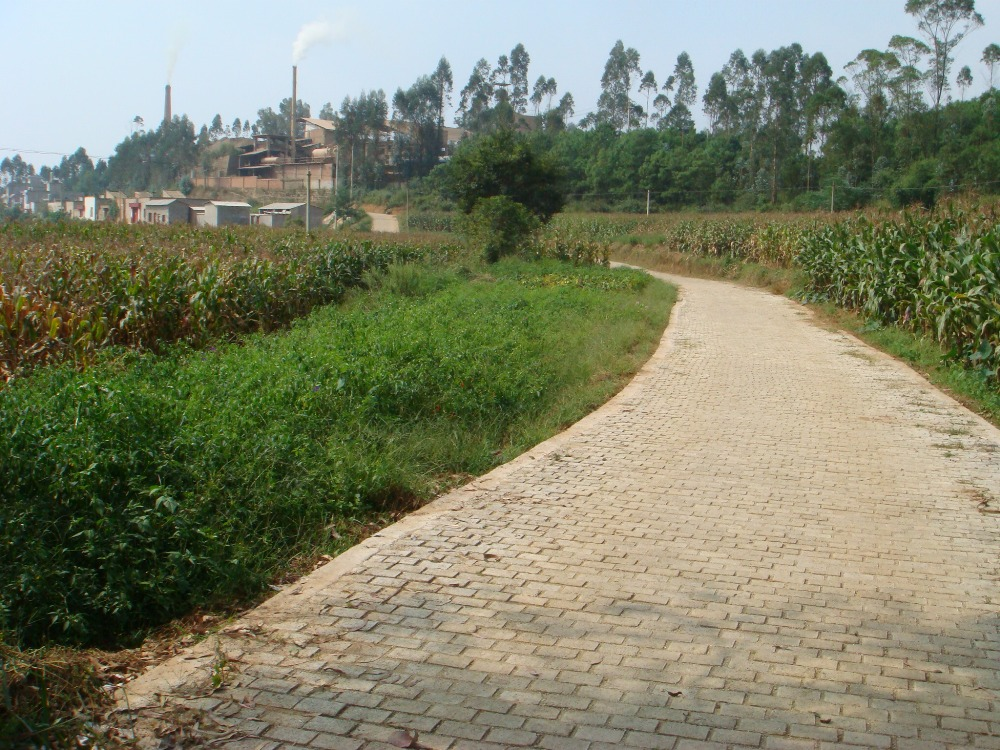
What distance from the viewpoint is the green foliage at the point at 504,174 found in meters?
32.2

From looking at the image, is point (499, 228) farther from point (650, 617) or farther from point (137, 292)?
point (650, 617)

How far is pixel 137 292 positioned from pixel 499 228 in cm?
1829

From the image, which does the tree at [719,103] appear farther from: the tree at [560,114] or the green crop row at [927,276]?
the green crop row at [927,276]

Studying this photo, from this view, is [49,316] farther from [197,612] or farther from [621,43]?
[621,43]

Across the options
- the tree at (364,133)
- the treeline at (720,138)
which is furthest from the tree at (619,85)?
the tree at (364,133)

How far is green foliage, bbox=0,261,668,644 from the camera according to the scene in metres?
4.52

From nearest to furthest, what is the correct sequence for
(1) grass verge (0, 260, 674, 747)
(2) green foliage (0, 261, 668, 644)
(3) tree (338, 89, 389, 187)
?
(1) grass verge (0, 260, 674, 747) → (2) green foliage (0, 261, 668, 644) → (3) tree (338, 89, 389, 187)

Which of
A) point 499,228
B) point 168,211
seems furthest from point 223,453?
point 168,211

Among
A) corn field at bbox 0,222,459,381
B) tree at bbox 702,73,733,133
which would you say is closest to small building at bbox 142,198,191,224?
corn field at bbox 0,222,459,381

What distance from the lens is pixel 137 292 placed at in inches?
480

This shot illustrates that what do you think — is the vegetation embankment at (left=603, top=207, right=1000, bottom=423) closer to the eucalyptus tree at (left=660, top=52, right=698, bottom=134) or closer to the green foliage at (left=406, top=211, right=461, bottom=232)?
the green foliage at (left=406, top=211, right=461, bottom=232)

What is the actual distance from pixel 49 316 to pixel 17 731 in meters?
8.00

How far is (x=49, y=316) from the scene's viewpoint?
10.2 m

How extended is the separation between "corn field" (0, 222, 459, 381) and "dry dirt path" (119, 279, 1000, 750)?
18.8 ft
